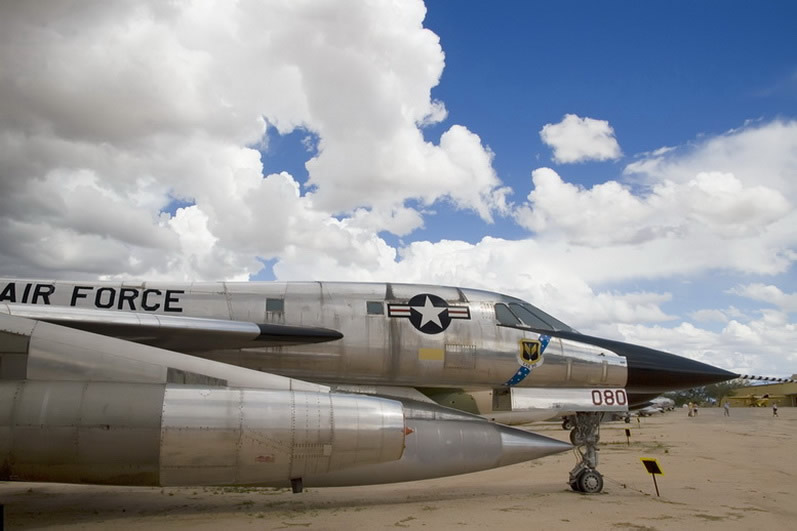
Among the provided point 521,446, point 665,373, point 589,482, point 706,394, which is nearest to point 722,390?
point 706,394

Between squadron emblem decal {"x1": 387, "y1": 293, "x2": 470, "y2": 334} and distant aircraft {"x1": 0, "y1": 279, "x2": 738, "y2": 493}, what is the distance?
30 mm

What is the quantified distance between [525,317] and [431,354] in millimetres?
2191

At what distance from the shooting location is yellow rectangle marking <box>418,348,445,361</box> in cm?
1074

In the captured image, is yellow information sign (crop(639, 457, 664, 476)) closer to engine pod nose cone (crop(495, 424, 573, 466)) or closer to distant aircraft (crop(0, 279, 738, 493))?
distant aircraft (crop(0, 279, 738, 493))

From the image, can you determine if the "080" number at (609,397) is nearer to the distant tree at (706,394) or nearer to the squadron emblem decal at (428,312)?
the squadron emblem decal at (428,312)

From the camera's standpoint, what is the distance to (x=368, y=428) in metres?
7.79

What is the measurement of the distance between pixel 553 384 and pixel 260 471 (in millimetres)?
6349

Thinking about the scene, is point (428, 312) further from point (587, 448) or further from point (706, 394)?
point (706, 394)

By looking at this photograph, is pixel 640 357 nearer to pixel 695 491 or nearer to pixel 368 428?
pixel 695 491

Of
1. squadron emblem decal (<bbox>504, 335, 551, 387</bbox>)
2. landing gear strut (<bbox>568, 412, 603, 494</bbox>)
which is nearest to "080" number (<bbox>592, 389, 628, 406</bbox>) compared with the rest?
landing gear strut (<bbox>568, 412, 603, 494</bbox>)

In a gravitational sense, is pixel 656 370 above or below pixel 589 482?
above

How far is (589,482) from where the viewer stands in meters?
12.5

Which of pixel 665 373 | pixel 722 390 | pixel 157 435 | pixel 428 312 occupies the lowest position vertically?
pixel 157 435

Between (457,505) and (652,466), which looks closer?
(457,505)
